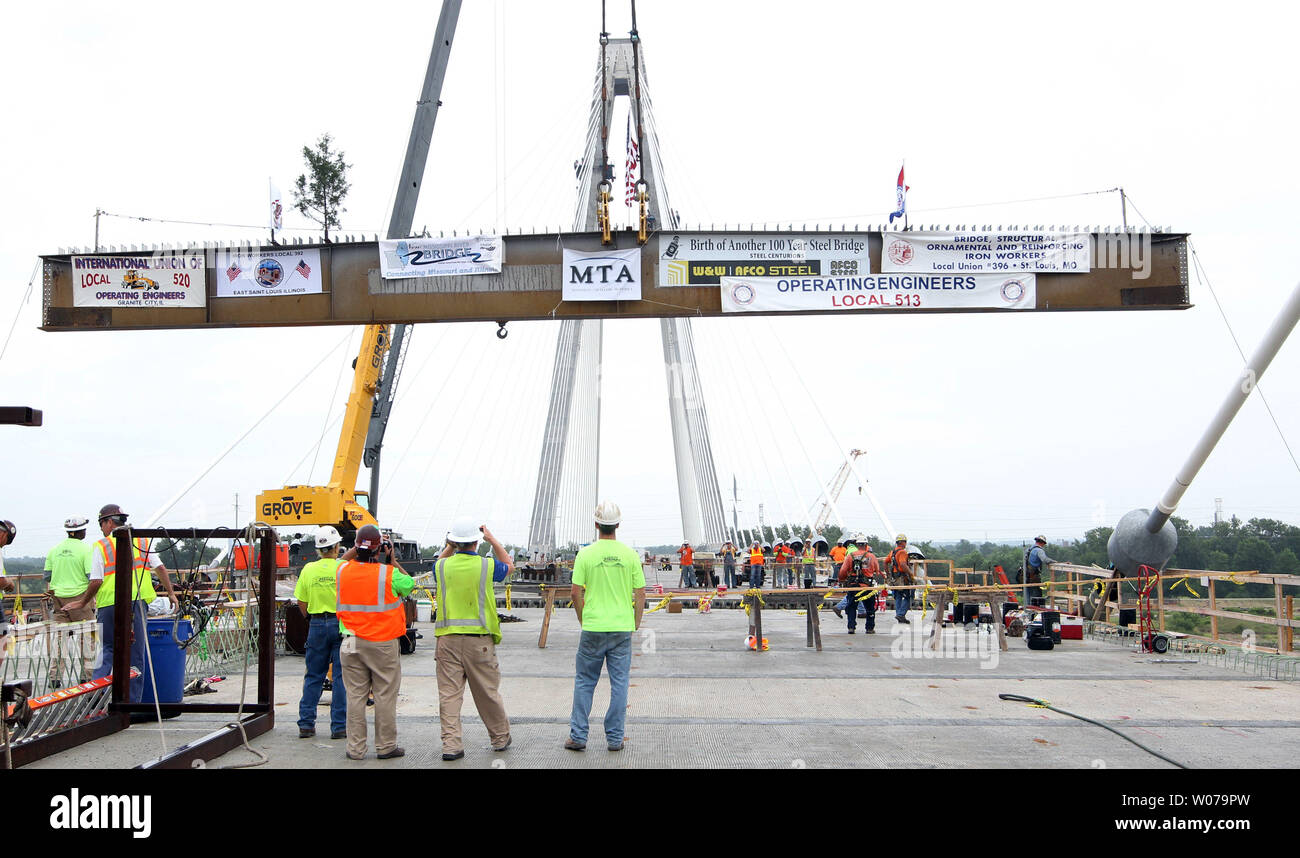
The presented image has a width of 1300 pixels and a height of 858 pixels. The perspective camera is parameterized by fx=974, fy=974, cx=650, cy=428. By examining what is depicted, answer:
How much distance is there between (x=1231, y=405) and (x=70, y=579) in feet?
44.6

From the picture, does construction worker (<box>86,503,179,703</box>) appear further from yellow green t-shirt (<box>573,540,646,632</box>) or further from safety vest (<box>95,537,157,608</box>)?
yellow green t-shirt (<box>573,540,646,632</box>)

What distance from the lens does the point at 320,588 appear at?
779 cm

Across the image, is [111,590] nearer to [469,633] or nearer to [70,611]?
[70,611]

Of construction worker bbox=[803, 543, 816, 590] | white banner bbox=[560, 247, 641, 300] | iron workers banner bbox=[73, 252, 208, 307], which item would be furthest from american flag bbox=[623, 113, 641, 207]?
construction worker bbox=[803, 543, 816, 590]

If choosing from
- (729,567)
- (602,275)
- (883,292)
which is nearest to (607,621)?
(602,275)

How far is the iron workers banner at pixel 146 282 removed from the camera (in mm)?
12484

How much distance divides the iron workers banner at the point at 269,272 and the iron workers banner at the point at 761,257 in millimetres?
4572

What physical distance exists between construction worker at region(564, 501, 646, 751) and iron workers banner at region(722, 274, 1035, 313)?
6047 mm

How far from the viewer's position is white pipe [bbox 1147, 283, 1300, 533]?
11047mm


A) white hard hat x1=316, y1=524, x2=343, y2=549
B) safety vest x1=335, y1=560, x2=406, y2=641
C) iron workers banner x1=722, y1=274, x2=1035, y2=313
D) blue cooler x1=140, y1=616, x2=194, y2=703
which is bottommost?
blue cooler x1=140, y1=616, x2=194, y2=703
